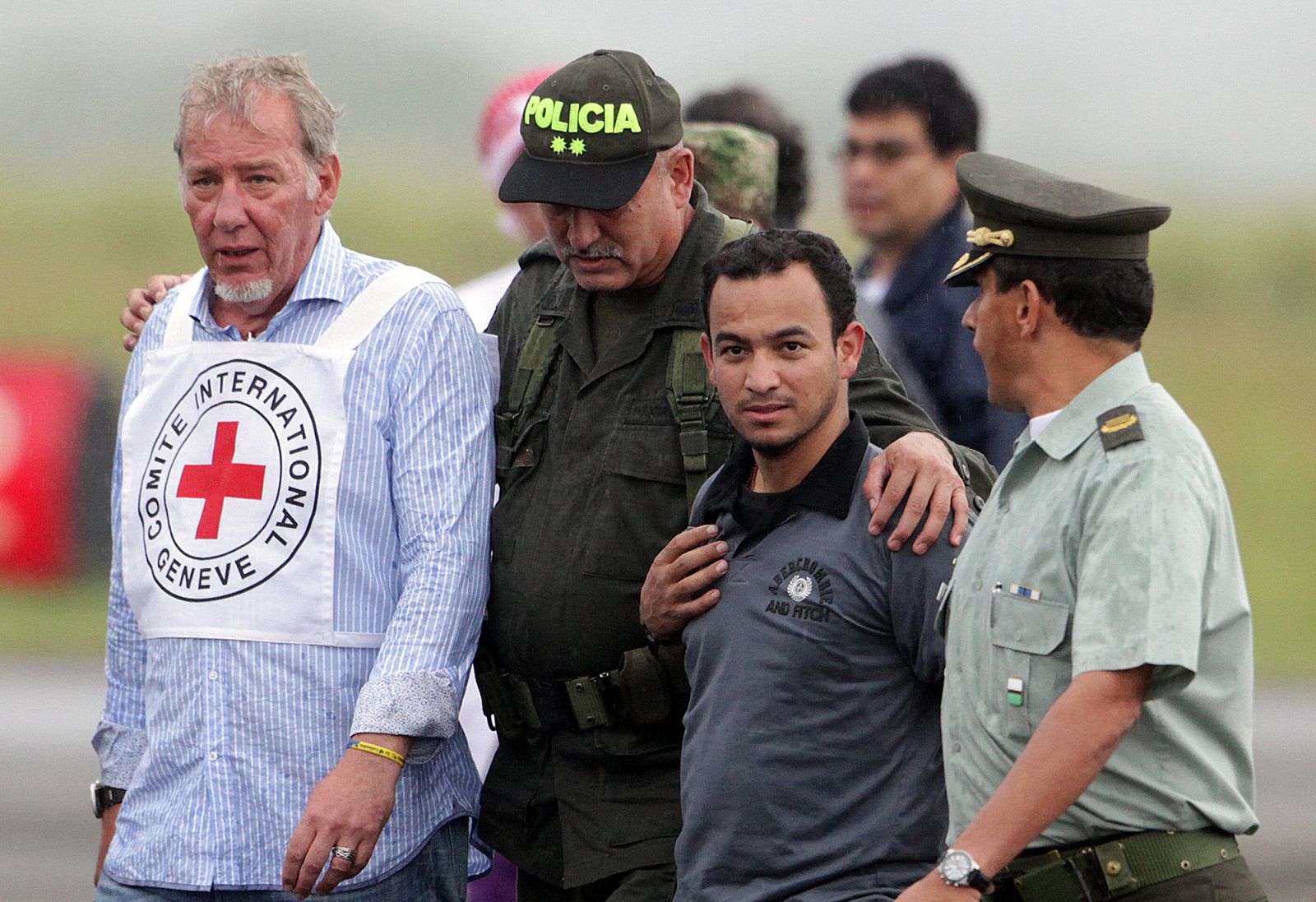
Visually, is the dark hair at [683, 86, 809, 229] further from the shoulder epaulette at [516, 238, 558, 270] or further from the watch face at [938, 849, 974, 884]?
the watch face at [938, 849, 974, 884]

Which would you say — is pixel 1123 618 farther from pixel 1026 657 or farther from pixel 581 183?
pixel 581 183

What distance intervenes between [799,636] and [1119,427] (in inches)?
23.8

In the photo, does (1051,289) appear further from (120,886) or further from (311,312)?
(120,886)

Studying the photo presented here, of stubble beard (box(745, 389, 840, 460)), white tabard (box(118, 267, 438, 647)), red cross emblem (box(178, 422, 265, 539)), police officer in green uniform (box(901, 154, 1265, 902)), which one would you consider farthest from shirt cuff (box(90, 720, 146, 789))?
police officer in green uniform (box(901, 154, 1265, 902))

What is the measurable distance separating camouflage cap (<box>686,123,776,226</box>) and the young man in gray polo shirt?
4.01 feet

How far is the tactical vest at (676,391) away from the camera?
3.15 metres

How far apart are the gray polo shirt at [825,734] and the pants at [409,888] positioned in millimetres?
524

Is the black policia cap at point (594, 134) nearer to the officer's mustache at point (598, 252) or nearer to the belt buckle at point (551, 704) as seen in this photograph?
the officer's mustache at point (598, 252)

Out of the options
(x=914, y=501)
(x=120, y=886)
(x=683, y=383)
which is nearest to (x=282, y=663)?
(x=120, y=886)

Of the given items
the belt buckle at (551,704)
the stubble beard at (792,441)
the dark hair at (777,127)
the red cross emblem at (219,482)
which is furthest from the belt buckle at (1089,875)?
the dark hair at (777,127)

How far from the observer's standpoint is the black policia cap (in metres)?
3.17

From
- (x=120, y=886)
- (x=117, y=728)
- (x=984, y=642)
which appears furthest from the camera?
(x=117, y=728)

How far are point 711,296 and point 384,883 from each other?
1.08 meters

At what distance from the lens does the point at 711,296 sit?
9.82 feet
